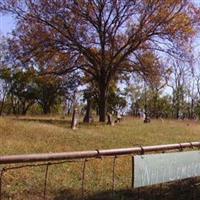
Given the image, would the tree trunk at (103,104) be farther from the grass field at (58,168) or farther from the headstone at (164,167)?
the headstone at (164,167)

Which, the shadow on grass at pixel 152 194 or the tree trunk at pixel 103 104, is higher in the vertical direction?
the tree trunk at pixel 103 104

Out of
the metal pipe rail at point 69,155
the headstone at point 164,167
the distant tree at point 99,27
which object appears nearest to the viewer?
the metal pipe rail at point 69,155

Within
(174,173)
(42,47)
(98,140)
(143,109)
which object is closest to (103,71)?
(42,47)

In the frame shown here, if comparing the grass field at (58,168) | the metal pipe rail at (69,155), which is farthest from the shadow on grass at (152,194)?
the metal pipe rail at (69,155)

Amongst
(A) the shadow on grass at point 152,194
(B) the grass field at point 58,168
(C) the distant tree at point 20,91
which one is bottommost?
(A) the shadow on grass at point 152,194

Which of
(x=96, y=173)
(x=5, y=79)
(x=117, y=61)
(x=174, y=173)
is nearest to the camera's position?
(x=174, y=173)

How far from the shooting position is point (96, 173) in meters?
11.6

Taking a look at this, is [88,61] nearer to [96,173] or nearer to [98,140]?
[98,140]

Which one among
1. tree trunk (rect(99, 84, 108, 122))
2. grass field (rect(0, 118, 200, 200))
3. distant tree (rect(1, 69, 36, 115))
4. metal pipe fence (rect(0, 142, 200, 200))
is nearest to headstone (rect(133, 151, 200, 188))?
metal pipe fence (rect(0, 142, 200, 200))

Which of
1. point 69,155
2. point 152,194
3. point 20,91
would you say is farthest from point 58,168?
point 20,91

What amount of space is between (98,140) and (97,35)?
17996 millimetres

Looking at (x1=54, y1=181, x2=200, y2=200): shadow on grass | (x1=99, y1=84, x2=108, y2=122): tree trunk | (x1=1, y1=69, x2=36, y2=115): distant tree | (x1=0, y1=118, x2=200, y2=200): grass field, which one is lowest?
(x1=54, y1=181, x2=200, y2=200): shadow on grass

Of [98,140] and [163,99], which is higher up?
[163,99]

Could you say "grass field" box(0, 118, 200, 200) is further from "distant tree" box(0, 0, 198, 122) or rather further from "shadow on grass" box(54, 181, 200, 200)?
"distant tree" box(0, 0, 198, 122)
